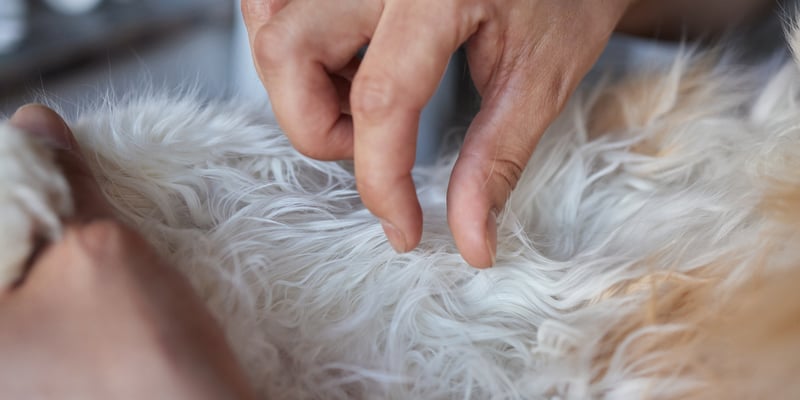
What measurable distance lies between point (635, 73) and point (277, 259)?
0.37m

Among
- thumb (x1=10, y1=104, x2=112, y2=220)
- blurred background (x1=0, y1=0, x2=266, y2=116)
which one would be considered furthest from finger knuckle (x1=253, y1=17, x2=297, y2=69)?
blurred background (x1=0, y1=0, x2=266, y2=116)

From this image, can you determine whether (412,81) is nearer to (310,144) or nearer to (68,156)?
(310,144)

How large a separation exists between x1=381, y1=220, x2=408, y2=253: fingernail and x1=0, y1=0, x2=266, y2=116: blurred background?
768mm

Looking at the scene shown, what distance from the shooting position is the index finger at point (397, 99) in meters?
0.40

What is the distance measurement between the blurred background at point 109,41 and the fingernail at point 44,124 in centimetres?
Result: 74

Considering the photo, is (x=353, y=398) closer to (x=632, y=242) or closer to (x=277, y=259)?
(x=277, y=259)

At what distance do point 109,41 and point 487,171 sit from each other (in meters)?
1.27

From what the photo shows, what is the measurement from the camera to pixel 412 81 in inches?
15.6

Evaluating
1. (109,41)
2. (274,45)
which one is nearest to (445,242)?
(274,45)

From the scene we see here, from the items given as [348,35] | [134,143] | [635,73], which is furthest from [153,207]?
[635,73]

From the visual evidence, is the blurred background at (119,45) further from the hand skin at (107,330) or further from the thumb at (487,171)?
the hand skin at (107,330)

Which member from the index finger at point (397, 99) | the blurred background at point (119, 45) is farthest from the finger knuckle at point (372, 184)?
the blurred background at point (119, 45)

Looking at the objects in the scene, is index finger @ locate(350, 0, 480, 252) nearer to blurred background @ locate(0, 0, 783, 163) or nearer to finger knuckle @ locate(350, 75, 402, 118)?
finger knuckle @ locate(350, 75, 402, 118)

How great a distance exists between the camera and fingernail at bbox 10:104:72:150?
364 millimetres
